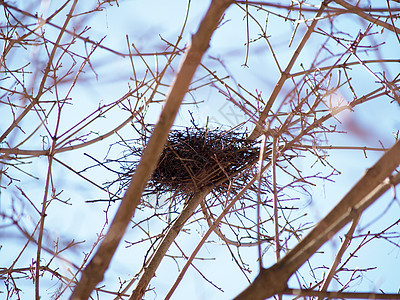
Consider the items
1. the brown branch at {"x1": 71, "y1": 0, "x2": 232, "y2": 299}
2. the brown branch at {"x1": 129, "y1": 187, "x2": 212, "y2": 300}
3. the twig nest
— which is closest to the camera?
the brown branch at {"x1": 71, "y1": 0, "x2": 232, "y2": 299}

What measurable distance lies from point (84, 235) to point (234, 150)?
86 centimetres

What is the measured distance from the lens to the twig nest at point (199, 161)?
7.98 feet

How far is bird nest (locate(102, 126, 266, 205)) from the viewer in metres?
2.44

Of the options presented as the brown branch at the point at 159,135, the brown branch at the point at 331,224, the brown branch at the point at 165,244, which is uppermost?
the brown branch at the point at 165,244

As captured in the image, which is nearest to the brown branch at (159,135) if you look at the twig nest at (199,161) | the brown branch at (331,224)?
the brown branch at (331,224)

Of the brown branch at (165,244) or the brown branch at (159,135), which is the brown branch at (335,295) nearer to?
the brown branch at (159,135)

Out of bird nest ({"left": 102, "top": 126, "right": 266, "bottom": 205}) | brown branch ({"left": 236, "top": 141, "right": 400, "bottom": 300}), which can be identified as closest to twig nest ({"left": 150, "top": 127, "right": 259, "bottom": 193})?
bird nest ({"left": 102, "top": 126, "right": 266, "bottom": 205})

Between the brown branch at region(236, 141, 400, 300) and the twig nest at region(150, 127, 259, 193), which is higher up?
the twig nest at region(150, 127, 259, 193)

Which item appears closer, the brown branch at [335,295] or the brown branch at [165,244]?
the brown branch at [335,295]

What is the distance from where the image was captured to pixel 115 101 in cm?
221

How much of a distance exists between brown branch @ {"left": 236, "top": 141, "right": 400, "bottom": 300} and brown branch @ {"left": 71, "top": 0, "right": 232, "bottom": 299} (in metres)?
0.30

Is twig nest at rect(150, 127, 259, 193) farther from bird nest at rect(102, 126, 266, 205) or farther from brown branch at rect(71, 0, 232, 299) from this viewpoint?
brown branch at rect(71, 0, 232, 299)

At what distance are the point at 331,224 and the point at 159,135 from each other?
0.44 metres

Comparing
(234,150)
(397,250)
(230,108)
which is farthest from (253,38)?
(397,250)
